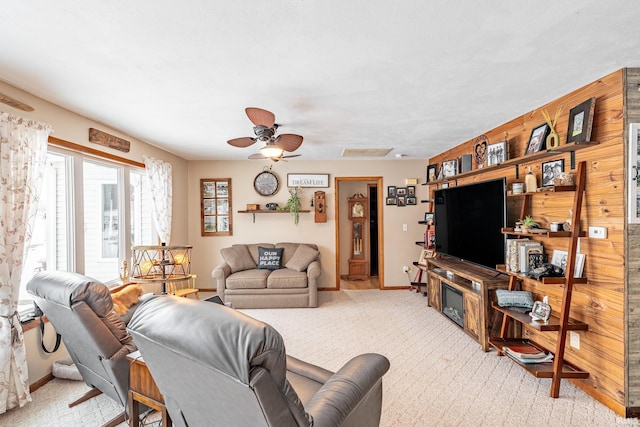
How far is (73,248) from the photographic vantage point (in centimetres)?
314

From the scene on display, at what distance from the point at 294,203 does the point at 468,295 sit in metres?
3.25

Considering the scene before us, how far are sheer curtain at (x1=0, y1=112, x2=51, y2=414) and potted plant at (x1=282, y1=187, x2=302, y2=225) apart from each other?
3.66 metres

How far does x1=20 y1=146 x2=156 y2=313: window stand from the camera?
115 inches

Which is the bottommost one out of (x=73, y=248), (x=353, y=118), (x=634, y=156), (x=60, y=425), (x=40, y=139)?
(x=60, y=425)

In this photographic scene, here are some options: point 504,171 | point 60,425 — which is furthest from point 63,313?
point 504,171

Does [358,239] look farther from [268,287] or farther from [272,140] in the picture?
[272,140]

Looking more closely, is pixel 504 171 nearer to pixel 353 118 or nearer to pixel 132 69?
pixel 353 118

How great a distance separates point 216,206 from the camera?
19.1 feet

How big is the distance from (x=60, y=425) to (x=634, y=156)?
4346 millimetres

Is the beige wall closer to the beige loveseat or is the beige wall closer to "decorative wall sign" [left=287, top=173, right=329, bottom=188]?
"decorative wall sign" [left=287, top=173, right=329, bottom=188]

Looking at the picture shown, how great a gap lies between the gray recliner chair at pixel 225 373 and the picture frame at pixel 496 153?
295 centimetres

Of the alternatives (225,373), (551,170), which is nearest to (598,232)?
(551,170)

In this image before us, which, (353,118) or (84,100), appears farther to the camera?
(353,118)

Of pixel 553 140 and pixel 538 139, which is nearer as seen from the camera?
pixel 553 140
